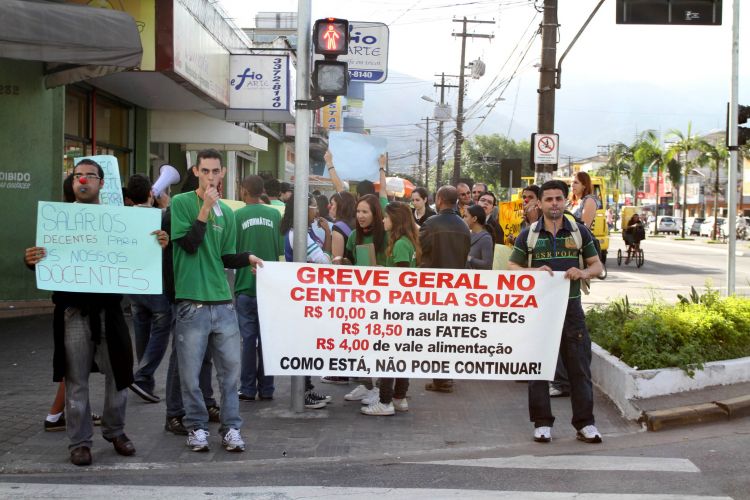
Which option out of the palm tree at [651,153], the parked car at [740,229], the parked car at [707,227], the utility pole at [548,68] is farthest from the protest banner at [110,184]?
the parked car at [707,227]

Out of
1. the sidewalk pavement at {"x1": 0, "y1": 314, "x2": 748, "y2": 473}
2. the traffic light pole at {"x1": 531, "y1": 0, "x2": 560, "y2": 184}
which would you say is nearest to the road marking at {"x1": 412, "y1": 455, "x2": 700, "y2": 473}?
the sidewalk pavement at {"x1": 0, "y1": 314, "x2": 748, "y2": 473}

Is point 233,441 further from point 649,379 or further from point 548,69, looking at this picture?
point 548,69

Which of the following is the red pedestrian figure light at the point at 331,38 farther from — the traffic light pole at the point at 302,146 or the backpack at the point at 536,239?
the backpack at the point at 536,239

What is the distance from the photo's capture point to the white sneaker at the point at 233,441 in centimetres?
625

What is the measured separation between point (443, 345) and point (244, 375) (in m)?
1.99

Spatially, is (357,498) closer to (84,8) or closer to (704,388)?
(704,388)

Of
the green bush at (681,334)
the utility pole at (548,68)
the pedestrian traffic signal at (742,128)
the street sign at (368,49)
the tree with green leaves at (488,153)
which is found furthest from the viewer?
the tree with green leaves at (488,153)

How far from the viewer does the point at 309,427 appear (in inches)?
278

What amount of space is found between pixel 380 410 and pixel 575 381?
1722mm

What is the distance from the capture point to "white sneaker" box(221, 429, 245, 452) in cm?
625

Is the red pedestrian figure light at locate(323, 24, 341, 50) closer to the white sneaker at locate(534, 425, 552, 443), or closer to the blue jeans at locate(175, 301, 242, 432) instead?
the blue jeans at locate(175, 301, 242, 432)

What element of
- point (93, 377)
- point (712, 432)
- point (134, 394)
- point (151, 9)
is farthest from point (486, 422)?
point (151, 9)

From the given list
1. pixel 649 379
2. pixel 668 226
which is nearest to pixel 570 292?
pixel 649 379

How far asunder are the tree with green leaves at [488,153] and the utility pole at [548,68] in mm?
77920
